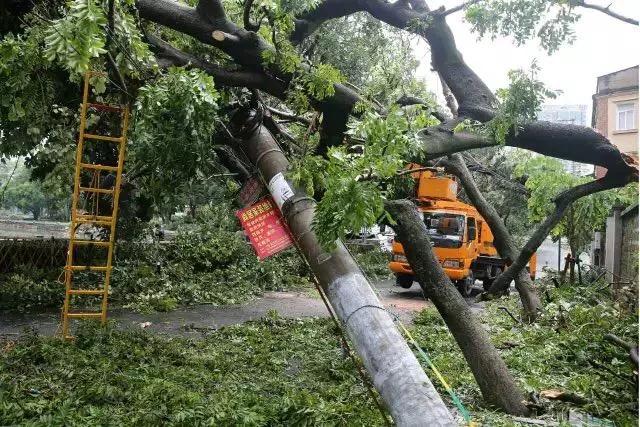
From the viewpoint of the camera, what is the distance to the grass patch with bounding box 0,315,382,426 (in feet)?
15.4

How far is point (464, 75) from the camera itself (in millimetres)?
6352

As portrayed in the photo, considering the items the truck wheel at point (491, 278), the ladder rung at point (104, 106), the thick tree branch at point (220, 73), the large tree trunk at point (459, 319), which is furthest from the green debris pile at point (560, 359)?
the truck wheel at point (491, 278)

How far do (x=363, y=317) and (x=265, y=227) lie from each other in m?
1.37

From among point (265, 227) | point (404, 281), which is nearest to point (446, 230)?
point (404, 281)

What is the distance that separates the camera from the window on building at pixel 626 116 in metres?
27.5

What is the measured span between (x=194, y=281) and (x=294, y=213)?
404 inches

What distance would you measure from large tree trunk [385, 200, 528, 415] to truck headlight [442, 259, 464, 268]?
9994 mm

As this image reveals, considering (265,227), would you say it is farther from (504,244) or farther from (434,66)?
(504,244)

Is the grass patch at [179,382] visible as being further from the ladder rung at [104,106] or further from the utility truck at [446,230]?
the utility truck at [446,230]

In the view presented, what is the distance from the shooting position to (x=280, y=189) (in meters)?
5.05

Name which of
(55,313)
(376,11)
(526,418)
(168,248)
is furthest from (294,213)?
(168,248)

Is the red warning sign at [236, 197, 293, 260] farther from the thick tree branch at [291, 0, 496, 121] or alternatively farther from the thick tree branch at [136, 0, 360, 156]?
the thick tree branch at [291, 0, 496, 121]

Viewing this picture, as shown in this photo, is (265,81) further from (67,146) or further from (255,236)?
(67,146)

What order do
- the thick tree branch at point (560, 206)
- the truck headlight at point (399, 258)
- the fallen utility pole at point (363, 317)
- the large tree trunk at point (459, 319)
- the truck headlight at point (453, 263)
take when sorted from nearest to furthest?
the fallen utility pole at point (363, 317)
the large tree trunk at point (459, 319)
the thick tree branch at point (560, 206)
the truck headlight at point (453, 263)
the truck headlight at point (399, 258)
